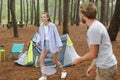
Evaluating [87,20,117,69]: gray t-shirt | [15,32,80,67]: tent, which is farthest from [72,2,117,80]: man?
[15,32,80,67]: tent

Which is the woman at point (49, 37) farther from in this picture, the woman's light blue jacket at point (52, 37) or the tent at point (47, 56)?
the tent at point (47, 56)

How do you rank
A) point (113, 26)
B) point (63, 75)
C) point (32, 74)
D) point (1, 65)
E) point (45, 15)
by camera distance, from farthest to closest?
point (113, 26) < point (1, 65) < point (32, 74) < point (63, 75) < point (45, 15)

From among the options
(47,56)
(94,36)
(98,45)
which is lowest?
(47,56)

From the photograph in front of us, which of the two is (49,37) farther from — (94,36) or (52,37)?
(94,36)

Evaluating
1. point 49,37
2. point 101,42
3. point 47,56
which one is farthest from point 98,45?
point 47,56

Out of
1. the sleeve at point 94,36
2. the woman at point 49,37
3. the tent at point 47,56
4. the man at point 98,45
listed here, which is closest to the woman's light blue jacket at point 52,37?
the woman at point 49,37

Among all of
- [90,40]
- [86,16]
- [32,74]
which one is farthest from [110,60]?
[32,74]

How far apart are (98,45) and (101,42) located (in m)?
0.06

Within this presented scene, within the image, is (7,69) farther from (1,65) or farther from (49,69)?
(49,69)

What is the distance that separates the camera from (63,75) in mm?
8906

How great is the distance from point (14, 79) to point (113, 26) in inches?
263

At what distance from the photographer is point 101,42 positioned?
14.7ft

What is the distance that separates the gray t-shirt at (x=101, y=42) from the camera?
4.41m

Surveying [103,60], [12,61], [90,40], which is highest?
[90,40]
